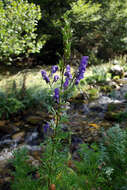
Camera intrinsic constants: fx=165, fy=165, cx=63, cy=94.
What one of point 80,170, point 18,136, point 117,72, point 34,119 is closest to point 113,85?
point 117,72

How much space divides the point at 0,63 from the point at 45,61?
267 cm

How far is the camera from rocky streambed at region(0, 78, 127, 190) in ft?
8.64

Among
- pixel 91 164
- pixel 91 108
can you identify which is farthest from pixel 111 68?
pixel 91 164

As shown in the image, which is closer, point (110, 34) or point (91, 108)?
point (91, 108)

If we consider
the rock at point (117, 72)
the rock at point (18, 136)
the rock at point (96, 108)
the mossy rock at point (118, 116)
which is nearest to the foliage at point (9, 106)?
the rock at point (18, 136)

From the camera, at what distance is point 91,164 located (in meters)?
1.81

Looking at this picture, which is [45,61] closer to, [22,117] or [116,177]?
[22,117]

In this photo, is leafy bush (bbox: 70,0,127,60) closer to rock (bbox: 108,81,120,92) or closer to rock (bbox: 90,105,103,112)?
rock (bbox: 108,81,120,92)

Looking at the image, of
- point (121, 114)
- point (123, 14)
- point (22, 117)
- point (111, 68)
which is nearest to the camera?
point (121, 114)

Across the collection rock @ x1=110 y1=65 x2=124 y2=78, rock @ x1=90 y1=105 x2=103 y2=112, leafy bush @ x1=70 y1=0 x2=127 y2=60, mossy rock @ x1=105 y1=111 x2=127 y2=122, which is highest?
leafy bush @ x1=70 y1=0 x2=127 y2=60

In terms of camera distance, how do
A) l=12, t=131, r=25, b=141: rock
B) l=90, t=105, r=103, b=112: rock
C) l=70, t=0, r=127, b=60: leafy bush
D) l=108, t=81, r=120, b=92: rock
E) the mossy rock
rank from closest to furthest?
l=12, t=131, r=25, b=141: rock
the mossy rock
l=90, t=105, r=103, b=112: rock
l=108, t=81, r=120, b=92: rock
l=70, t=0, r=127, b=60: leafy bush

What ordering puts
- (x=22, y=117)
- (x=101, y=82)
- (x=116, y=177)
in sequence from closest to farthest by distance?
(x=116, y=177)
(x=22, y=117)
(x=101, y=82)

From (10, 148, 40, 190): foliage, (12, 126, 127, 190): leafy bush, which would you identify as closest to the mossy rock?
(12, 126, 127, 190): leafy bush

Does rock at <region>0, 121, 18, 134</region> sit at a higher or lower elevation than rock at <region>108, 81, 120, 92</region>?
lower
